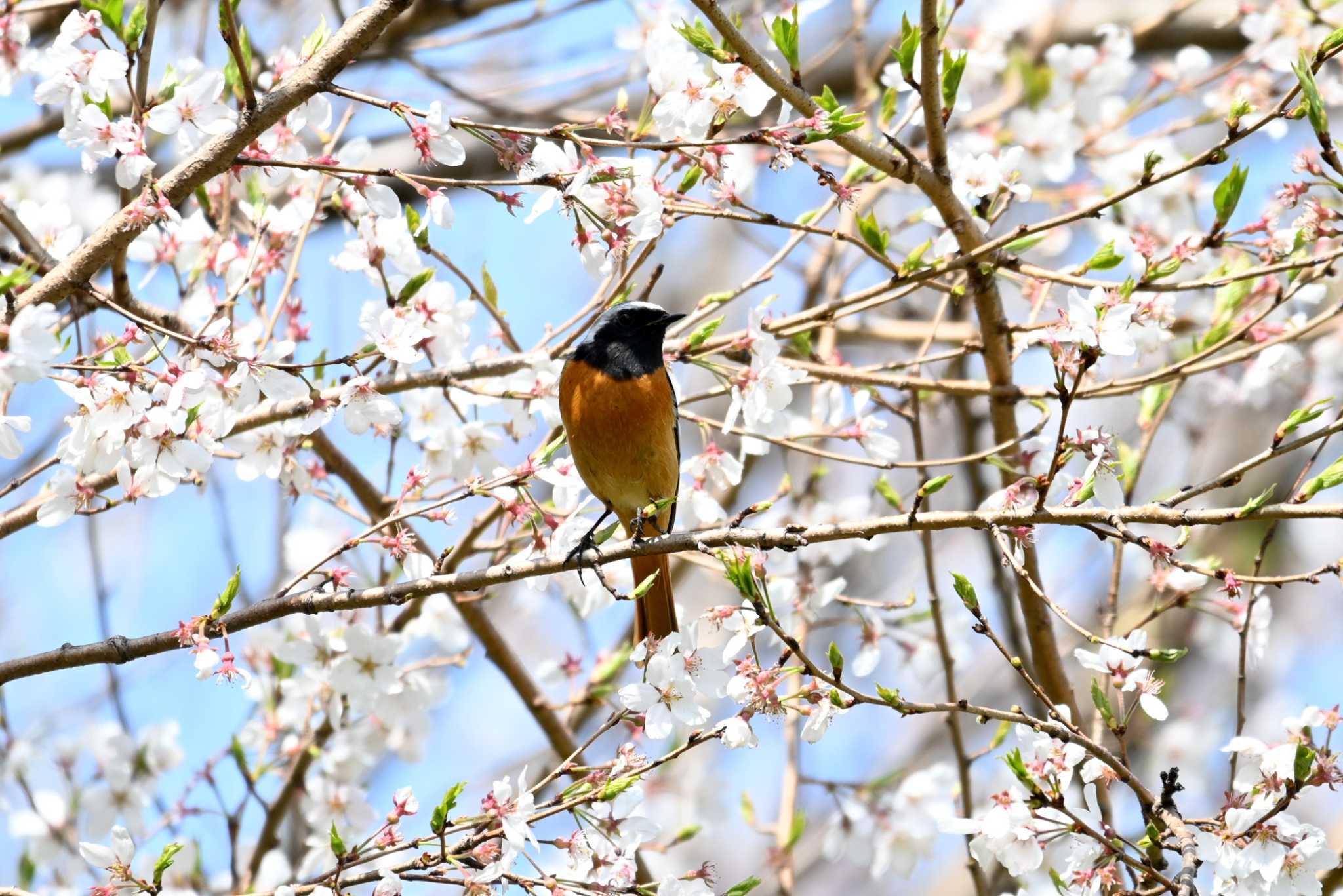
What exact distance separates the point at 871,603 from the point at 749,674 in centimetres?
99

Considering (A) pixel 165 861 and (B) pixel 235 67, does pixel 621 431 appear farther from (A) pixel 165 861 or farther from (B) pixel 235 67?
(A) pixel 165 861

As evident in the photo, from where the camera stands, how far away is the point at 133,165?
2.74m

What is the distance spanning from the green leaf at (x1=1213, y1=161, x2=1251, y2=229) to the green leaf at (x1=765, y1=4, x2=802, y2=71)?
1087 millimetres

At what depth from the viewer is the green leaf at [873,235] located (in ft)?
11.0

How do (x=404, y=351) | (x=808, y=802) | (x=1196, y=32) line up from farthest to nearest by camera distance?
(x=808, y=802)
(x=1196, y=32)
(x=404, y=351)

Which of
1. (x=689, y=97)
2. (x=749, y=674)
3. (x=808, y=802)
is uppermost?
(x=808, y=802)

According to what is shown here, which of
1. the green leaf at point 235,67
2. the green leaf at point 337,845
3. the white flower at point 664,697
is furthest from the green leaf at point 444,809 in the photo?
the green leaf at point 235,67

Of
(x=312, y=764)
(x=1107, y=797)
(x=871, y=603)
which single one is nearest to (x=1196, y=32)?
(x=871, y=603)

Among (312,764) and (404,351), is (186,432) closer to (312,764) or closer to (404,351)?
(404,351)

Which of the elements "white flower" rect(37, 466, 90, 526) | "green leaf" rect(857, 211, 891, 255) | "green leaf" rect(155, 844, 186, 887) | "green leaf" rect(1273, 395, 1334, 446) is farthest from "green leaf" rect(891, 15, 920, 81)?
"green leaf" rect(155, 844, 186, 887)

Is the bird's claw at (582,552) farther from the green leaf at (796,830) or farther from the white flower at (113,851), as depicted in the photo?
the green leaf at (796,830)

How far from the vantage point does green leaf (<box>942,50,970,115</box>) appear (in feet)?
10.6

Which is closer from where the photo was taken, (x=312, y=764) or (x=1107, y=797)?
(x=1107, y=797)

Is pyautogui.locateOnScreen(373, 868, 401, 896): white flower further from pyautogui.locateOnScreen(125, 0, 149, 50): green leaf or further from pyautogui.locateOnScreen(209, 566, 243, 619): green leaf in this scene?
pyautogui.locateOnScreen(125, 0, 149, 50): green leaf
